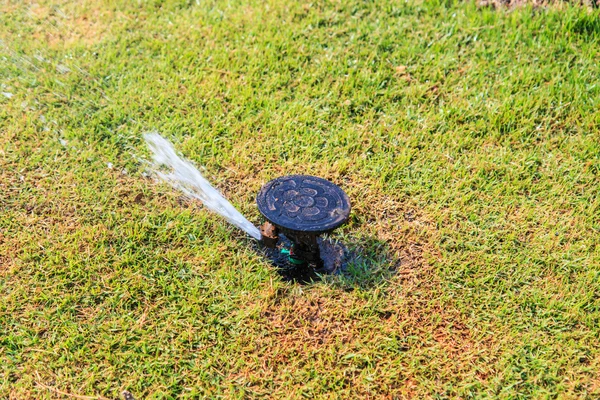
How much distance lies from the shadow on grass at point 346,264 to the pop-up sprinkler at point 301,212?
6cm

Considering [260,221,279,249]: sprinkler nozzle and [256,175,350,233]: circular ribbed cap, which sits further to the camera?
[260,221,279,249]: sprinkler nozzle

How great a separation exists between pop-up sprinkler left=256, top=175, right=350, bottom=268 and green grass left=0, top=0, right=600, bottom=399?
171 mm

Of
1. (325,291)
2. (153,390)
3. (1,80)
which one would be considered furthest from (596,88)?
(1,80)

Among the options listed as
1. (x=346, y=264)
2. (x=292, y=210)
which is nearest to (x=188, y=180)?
(x=292, y=210)

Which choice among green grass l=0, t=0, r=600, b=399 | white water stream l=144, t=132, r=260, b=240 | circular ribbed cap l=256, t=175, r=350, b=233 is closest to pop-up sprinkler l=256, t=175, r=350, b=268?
circular ribbed cap l=256, t=175, r=350, b=233

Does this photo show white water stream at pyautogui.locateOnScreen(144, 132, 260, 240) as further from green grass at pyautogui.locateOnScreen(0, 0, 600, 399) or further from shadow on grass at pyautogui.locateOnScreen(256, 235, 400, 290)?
shadow on grass at pyautogui.locateOnScreen(256, 235, 400, 290)

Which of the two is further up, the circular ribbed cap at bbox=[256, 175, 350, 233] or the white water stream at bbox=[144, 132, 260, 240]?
the circular ribbed cap at bbox=[256, 175, 350, 233]

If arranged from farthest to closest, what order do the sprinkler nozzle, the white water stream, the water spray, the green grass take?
the white water stream
the sprinkler nozzle
the water spray
the green grass

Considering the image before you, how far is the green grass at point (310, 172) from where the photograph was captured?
268 cm

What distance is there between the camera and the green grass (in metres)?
2.68

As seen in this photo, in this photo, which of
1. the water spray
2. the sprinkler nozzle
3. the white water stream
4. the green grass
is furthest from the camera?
the white water stream

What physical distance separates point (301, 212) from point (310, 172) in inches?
30.6

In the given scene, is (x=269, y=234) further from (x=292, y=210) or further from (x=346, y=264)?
(x=346, y=264)

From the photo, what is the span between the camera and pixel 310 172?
11.8ft
